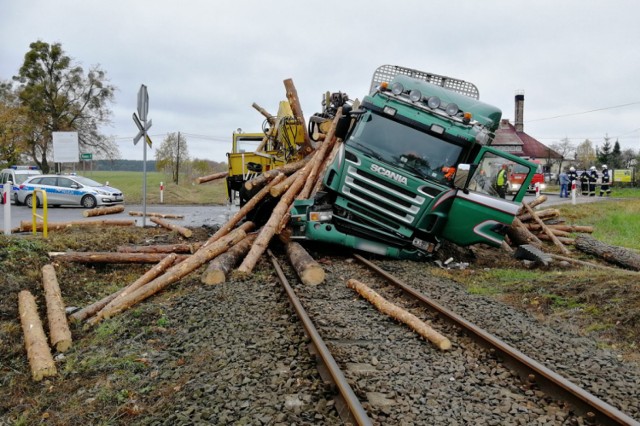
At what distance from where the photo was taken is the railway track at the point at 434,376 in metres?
3.76

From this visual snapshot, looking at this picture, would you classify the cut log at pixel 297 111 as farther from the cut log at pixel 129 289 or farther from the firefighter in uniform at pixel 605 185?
the firefighter in uniform at pixel 605 185

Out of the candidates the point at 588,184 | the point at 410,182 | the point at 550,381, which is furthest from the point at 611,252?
the point at 588,184

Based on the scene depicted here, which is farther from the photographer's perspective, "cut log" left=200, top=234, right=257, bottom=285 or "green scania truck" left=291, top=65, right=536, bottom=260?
Result: "green scania truck" left=291, top=65, right=536, bottom=260

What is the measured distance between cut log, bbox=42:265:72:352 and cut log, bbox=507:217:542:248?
9745mm

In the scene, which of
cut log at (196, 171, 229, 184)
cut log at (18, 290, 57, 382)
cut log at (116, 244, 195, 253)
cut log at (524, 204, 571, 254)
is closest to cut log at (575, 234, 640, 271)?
cut log at (524, 204, 571, 254)

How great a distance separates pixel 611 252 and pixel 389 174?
5.26 meters

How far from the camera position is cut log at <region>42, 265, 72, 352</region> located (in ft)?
18.2

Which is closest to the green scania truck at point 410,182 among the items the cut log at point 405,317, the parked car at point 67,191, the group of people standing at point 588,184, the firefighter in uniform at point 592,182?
the cut log at point 405,317

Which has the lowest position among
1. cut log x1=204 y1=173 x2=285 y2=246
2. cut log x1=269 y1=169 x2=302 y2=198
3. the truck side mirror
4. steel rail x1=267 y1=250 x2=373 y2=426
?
steel rail x1=267 y1=250 x2=373 y2=426

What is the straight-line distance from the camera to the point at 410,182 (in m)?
9.26

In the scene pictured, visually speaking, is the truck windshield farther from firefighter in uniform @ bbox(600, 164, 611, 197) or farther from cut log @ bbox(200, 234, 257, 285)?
firefighter in uniform @ bbox(600, 164, 611, 197)

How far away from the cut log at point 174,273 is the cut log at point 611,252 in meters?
7.45

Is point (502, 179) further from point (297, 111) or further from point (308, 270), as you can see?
point (297, 111)

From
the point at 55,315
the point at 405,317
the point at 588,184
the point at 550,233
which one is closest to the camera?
the point at 405,317
